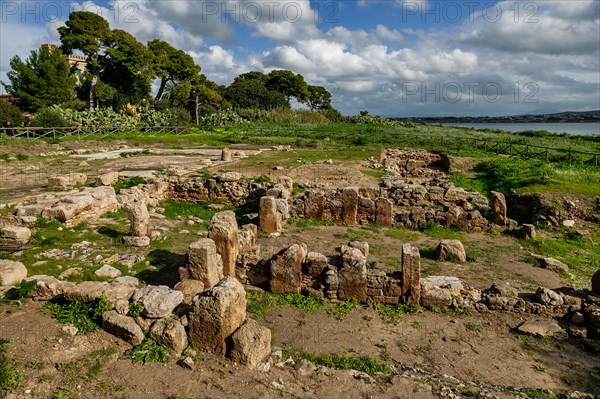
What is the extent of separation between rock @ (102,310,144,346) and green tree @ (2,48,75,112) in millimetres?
42342

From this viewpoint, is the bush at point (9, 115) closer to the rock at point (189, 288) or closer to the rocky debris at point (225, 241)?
the rocky debris at point (225, 241)

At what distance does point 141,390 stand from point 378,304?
477 centimetres

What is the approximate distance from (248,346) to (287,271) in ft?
9.40

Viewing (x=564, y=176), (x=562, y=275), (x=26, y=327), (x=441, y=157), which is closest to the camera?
(x=26, y=327)

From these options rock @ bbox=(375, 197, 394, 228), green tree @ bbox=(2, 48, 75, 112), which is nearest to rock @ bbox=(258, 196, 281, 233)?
rock @ bbox=(375, 197, 394, 228)

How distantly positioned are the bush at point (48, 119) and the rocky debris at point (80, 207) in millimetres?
23870

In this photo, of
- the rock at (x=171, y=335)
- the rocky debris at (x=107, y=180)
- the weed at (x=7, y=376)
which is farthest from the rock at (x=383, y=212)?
the weed at (x=7, y=376)

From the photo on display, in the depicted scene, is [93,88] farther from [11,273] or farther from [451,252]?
[451,252]

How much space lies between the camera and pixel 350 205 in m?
14.1

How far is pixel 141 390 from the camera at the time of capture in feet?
16.7

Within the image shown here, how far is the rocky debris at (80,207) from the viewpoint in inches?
475

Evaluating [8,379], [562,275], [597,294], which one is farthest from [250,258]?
[562,275]

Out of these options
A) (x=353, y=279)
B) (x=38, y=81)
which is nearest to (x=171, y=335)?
(x=353, y=279)

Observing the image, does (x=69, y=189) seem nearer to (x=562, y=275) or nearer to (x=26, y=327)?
(x=26, y=327)
